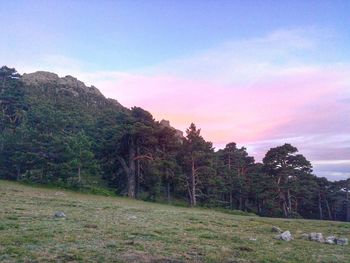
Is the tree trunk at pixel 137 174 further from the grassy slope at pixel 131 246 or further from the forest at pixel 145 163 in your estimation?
the grassy slope at pixel 131 246

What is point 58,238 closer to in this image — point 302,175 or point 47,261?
point 47,261

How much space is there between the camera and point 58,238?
13945 millimetres

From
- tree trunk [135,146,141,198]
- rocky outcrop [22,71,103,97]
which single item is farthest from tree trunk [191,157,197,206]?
rocky outcrop [22,71,103,97]

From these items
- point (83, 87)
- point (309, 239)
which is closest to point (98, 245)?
point (309, 239)

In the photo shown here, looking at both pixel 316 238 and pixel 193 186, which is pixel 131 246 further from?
pixel 193 186

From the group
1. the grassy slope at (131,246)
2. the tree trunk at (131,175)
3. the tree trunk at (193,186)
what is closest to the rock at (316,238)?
the grassy slope at (131,246)

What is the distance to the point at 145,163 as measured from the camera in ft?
191

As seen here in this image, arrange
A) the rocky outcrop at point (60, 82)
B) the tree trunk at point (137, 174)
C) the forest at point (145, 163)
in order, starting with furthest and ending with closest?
the rocky outcrop at point (60, 82) < the tree trunk at point (137, 174) < the forest at point (145, 163)

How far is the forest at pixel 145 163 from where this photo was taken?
161 feet

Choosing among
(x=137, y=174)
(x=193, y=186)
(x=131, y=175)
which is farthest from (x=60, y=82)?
(x=193, y=186)

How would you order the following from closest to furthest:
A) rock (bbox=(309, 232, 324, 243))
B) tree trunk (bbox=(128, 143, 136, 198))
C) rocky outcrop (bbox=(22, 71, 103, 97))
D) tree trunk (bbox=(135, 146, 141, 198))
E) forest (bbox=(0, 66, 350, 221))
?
rock (bbox=(309, 232, 324, 243)) < forest (bbox=(0, 66, 350, 221)) < tree trunk (bbox=(128, 143, 136, 198)) < tree trunk (bbox=(135, 146, 141, 198)) < rocky outcrop (bbox=(22, 71, 103, 97))

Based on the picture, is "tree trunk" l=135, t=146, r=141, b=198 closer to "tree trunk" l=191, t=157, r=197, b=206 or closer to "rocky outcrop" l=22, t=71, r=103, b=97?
"tree trunk" l=191, t=157, r=197, b=206

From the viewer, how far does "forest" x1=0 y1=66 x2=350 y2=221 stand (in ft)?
161

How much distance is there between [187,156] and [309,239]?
125 feet
